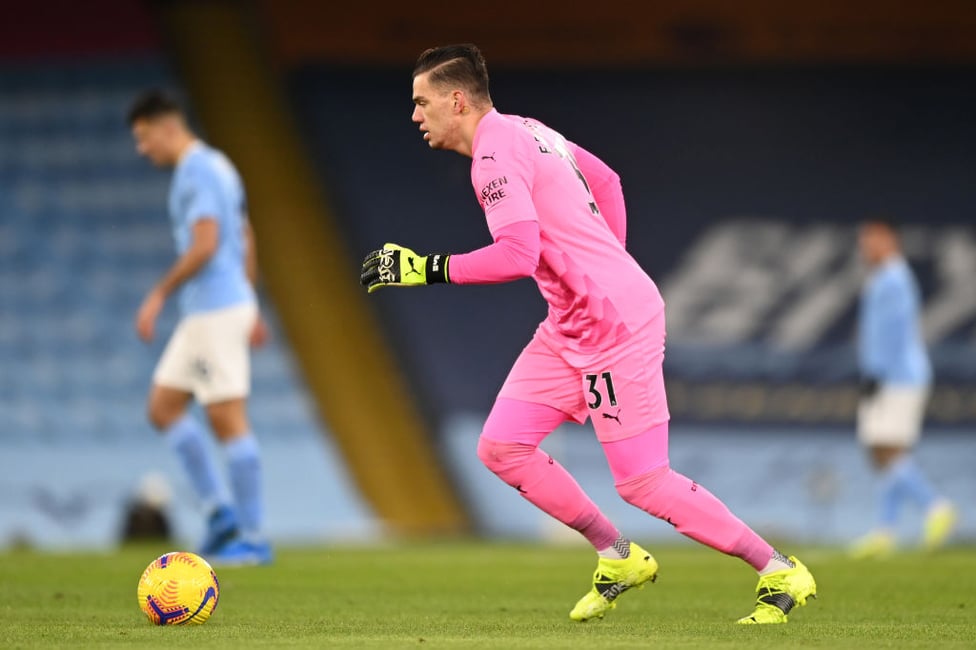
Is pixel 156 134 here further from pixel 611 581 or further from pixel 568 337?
pixel 611 581

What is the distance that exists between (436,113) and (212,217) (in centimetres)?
314

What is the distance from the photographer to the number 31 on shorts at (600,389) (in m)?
6.12

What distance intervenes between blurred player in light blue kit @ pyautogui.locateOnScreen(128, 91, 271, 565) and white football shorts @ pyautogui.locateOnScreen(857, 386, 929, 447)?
5103 mm

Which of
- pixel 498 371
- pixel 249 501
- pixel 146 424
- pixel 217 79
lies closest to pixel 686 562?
pixel 249 501

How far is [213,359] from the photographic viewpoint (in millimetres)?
9125

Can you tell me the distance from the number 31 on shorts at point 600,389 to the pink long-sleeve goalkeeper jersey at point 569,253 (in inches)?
3.2

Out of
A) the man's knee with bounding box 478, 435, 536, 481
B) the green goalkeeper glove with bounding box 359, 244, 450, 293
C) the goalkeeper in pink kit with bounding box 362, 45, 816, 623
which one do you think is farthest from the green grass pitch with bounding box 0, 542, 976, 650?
the green goalkeeper glove with bounding box 359, 244, 450, 293

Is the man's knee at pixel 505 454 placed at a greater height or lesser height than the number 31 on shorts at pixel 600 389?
lesser

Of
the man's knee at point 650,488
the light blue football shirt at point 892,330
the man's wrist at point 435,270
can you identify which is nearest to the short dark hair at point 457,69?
the man's wrist at point 435,270

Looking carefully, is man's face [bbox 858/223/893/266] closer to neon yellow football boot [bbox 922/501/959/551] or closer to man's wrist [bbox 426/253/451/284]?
neon yellow football boot [bbox 922/501/959/551]

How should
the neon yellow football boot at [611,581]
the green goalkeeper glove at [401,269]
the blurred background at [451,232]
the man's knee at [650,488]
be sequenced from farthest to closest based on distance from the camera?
the blurred background at [451,232] → the neon yellow football boot at [611,581] → the man's knee at [650,488] → the green goalkeeper glove at [401,269]

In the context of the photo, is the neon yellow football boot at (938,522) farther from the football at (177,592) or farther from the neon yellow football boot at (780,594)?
Result: the football at (177,592)

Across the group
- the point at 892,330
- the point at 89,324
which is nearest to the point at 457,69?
the point at 892,330

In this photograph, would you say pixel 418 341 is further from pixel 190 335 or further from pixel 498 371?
pixel 190 335
